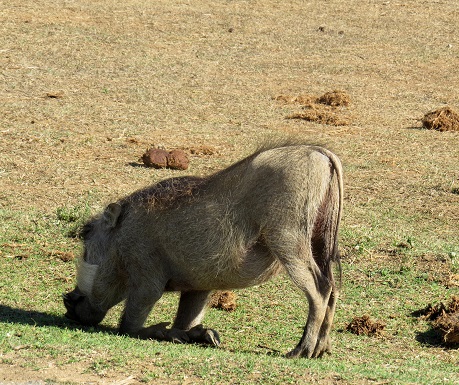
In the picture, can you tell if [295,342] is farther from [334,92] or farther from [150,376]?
[334,92]

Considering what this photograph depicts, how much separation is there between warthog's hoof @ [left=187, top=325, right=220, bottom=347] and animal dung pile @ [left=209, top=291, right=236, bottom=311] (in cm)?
90

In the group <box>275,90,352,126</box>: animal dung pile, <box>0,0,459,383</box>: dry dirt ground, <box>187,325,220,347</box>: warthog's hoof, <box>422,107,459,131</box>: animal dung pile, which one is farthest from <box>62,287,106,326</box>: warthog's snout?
<box>422,107,459,131</box>: animal dung pile

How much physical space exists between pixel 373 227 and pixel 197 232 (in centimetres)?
318

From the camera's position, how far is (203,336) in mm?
6109

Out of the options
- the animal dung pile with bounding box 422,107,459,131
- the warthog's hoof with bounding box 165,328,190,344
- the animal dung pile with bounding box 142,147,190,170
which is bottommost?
the warthog's hoof with bounding box 165,328,190,344

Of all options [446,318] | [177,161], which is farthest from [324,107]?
[446,318]

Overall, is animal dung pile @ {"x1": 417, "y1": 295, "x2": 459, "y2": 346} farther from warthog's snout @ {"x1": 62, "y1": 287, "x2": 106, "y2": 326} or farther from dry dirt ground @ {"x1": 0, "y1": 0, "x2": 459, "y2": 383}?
warthog's snout @ {"x1": 62, "y1": 287, "x2": 106, "y2": 326}

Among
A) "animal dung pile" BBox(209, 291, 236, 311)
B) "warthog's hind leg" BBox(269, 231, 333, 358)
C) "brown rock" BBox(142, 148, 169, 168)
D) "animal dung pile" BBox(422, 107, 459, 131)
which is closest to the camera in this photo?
"warthog's hind leg" BBox(269, 231, 333, 358)

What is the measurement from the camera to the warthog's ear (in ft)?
21.3

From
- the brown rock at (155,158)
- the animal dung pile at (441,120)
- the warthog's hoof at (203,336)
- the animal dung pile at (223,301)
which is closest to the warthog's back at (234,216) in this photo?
the warthog's hoof at (203,336)

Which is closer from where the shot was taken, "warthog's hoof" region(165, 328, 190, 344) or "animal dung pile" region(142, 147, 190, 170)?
"warthog's hoof" region(165, 328, 190, 344)

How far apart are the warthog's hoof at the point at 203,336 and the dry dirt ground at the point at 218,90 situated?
9.74 ft

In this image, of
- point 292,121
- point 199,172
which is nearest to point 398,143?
point 292,121

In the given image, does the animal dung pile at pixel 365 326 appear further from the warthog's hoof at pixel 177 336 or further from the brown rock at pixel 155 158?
the brown rock at pixel 155 158
